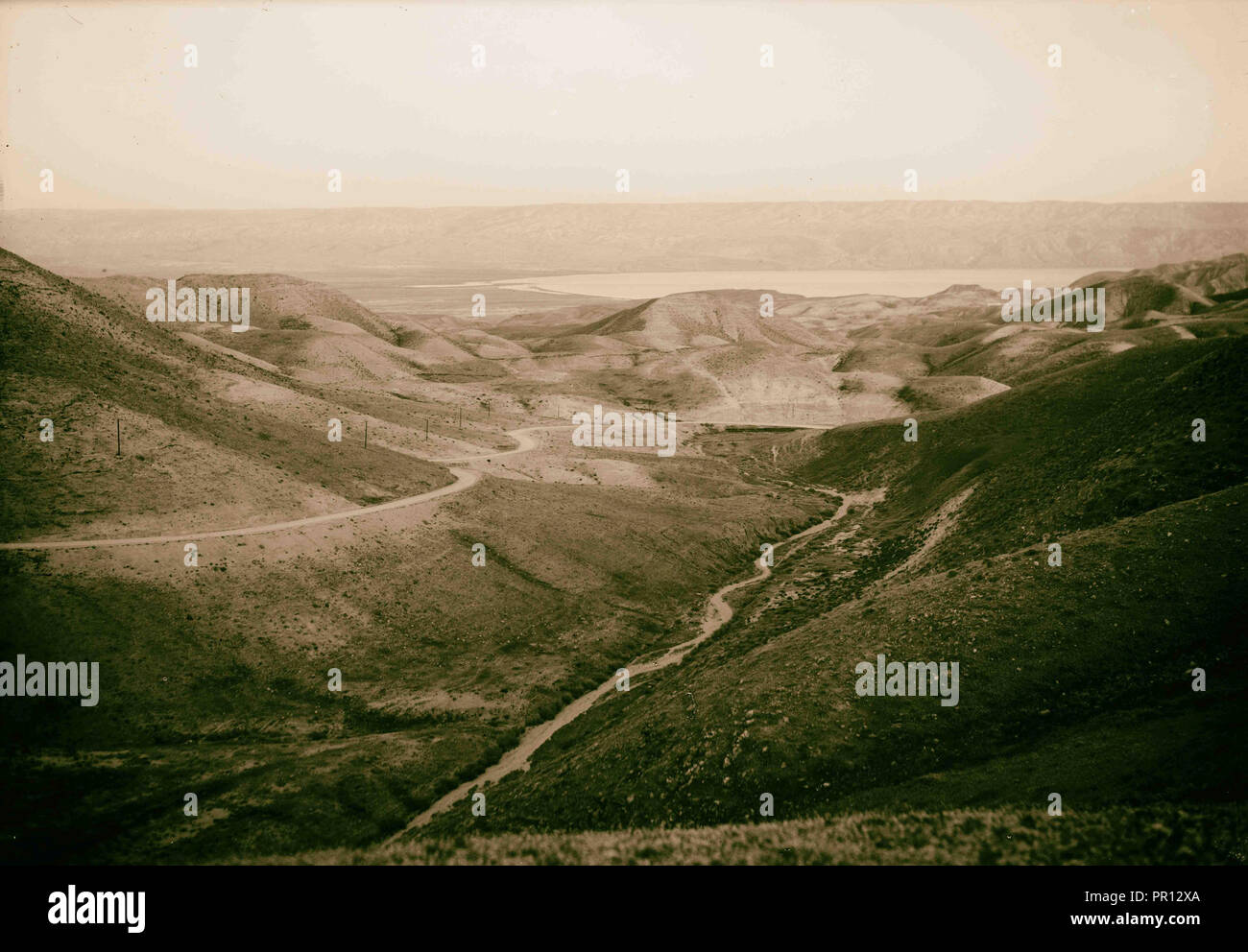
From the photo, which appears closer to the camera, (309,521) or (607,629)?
(607,629)

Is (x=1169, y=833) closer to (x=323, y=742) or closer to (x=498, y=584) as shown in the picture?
(x=323, y=742)

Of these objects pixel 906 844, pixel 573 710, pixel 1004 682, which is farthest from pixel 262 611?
pixel 1004 682

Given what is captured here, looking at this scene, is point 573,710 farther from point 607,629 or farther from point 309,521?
point 309,521

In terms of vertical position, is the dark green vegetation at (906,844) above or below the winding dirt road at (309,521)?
below

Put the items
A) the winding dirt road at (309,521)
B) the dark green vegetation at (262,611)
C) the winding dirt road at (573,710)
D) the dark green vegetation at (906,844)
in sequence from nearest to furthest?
1. the dark green vegetation at (906,844)
2. the dark green vegetation at (262,611)
3. the winding dirt road at (573,710)
4. the winding dirt road at (309,521)

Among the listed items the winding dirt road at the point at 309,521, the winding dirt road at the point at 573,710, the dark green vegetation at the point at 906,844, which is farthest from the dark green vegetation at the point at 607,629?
the winding dirt road at the point at 309,521

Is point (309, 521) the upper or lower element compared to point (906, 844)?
upper

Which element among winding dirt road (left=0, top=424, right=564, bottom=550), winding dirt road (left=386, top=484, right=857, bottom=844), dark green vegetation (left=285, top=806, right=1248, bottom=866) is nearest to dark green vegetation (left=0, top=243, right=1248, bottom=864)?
dark green vegetation (left=285, top=806, right=1248, bottom=866)

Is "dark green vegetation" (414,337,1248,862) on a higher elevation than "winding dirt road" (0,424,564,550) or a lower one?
lower

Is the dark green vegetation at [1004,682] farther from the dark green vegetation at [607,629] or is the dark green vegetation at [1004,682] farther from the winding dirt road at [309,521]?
the winding dirt road at [309,521]

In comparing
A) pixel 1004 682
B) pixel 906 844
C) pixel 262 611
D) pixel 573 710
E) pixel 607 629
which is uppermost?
pixel 262 611

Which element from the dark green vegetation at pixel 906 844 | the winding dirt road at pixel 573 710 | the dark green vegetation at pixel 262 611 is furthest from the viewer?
the winding dirt road at pixel 573 710

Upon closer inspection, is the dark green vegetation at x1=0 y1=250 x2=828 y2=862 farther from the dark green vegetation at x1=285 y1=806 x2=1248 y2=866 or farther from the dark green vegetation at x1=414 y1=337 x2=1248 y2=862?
the dark green vegetation at x1=285 y1=806 x2=1248 y2=866
